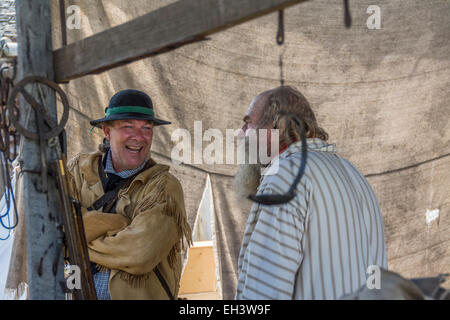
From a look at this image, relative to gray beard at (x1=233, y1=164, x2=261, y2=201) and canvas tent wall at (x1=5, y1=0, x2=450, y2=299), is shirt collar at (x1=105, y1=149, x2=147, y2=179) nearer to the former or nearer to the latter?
gray beard at (x1=233, y1=164, x2=261, y2=201)

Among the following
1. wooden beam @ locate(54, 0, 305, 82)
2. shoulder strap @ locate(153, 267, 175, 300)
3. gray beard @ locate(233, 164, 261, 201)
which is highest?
wooden beam @ locate(54, 0, 305, 82)

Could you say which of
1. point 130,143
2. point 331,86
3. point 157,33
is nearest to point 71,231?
point 157,33

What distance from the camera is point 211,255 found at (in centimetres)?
421

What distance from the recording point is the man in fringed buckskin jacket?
2355 mm

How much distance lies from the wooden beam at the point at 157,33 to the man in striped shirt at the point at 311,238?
0.38 metres

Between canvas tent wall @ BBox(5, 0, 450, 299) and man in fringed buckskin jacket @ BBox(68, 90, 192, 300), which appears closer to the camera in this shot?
man in fringed buckskin jacket @ BBox(68, 90, 192, 300)

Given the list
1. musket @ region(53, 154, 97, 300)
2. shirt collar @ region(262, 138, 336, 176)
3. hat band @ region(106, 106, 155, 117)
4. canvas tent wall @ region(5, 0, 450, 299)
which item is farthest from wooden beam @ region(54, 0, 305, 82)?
canvas tent wall @ region(5, 0, 450, 299)

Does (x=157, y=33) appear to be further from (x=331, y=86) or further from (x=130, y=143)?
(x=331, y=86)

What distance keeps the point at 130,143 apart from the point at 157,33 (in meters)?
1.21

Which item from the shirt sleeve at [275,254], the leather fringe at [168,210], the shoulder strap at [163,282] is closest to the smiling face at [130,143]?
the leather fringe at [168,210]

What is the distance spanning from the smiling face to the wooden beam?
81cm

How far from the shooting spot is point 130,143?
272cm

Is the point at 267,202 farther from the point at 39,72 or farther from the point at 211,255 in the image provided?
the point at 211,255

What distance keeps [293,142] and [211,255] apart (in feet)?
7.90
